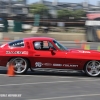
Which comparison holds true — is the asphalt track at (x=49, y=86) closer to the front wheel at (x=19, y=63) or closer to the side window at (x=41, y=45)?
the front wheel at (x=19, y=63)

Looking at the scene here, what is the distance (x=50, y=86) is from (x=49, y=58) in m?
2.12

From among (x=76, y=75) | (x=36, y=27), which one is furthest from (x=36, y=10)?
(x=76, y=75)

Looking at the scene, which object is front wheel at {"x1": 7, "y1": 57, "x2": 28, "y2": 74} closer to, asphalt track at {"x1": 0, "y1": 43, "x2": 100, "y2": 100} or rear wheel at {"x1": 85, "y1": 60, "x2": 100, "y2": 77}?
asphalt track at {"x1": 0, "y1": 43, "x2": 100, "y2": 100}

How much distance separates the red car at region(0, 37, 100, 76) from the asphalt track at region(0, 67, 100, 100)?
336 mm

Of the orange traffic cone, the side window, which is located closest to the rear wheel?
the side window

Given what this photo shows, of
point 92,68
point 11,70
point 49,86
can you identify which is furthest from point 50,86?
point 92,68

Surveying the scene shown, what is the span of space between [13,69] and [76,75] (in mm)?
2281

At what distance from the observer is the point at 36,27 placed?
36750 mm

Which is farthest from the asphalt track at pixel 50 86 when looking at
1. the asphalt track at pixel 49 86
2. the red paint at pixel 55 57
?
the red paint at pixel 55 57

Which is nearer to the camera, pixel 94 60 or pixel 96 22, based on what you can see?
pixel 94 60

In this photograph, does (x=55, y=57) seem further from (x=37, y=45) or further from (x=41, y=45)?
(x=37, y=45)

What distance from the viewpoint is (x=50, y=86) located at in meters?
10.1

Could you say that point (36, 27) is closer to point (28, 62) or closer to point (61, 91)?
point (28, 62)

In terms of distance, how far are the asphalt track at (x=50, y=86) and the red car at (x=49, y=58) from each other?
34cm
